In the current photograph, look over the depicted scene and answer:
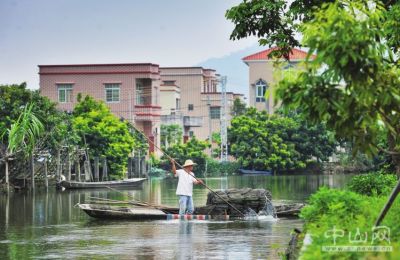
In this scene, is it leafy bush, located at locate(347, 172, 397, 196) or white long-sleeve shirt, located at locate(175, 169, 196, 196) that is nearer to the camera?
leafy bush, located at locate(347, 172, 397, 196)

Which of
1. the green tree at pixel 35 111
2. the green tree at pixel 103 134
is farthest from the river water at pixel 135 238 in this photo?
the green tree at pixel 103 134

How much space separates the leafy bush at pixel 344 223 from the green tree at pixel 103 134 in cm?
4183

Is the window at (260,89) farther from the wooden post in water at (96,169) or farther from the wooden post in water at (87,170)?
the wooden post in water at (87,170)

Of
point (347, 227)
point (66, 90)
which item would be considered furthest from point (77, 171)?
point (347, 227)

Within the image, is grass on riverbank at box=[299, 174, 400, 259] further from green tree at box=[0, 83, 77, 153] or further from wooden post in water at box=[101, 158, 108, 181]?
wooden post in water at box=[101, 158, 108, 181]

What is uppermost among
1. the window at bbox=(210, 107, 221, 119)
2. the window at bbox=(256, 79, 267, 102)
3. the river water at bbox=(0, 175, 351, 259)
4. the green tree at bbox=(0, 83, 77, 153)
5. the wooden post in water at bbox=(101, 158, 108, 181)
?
the window at bbox=(256, 79, 267, 102)

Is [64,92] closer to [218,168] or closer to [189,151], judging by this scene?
[189,151]

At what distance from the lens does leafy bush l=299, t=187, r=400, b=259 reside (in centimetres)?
735

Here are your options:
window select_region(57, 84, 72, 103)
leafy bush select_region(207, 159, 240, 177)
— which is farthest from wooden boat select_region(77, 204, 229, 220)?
leafy bush select_region(207, 159, 240, 177)

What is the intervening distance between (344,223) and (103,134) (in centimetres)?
4457

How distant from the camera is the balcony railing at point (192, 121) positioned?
7770 cm

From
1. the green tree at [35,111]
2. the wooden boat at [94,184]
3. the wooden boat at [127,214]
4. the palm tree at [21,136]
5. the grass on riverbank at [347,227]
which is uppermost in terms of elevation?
the green tree at [35,111]

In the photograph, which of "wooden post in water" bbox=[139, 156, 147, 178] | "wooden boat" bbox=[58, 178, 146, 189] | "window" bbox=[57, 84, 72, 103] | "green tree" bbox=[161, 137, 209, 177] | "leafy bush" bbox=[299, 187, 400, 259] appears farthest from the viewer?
"window" bbox=[57, 84, 72, 103]

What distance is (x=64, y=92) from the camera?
68.8m
